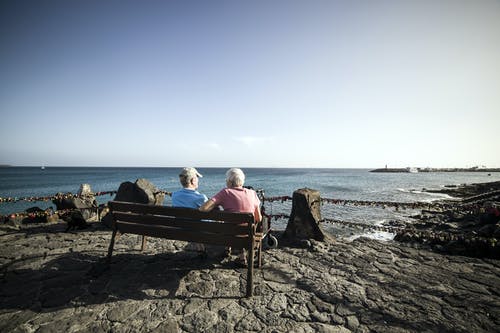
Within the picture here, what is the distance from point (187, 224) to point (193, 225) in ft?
0.42

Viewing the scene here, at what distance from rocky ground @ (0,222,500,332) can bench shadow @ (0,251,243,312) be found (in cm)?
2

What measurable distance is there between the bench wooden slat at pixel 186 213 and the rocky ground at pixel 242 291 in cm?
122

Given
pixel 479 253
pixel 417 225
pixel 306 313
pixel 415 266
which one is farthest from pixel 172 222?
pixel 417 225

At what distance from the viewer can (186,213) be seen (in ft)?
12.2

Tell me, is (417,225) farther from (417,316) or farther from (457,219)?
(417,316)

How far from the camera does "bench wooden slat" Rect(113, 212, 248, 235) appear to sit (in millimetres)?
3510

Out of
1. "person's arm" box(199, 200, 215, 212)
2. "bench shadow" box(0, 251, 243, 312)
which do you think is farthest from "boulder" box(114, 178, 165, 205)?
"person's arm" box(199, 200, 215, 212)

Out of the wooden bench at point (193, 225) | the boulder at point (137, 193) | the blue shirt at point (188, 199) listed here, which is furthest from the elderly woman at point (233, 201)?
the boulder at point (137, 193)

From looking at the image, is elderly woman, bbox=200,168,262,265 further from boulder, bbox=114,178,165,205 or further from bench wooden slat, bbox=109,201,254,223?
boulder, bbox=114,178,165,205

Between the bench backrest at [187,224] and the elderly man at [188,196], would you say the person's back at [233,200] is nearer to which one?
the bench backrest at [187,224]

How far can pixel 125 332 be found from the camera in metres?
2.69

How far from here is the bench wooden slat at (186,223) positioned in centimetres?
351

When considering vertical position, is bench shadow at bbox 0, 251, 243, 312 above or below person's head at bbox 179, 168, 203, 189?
below

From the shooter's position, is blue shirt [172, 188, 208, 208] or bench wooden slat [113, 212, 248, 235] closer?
bench wooden slat [113, 212, 248, 235]
